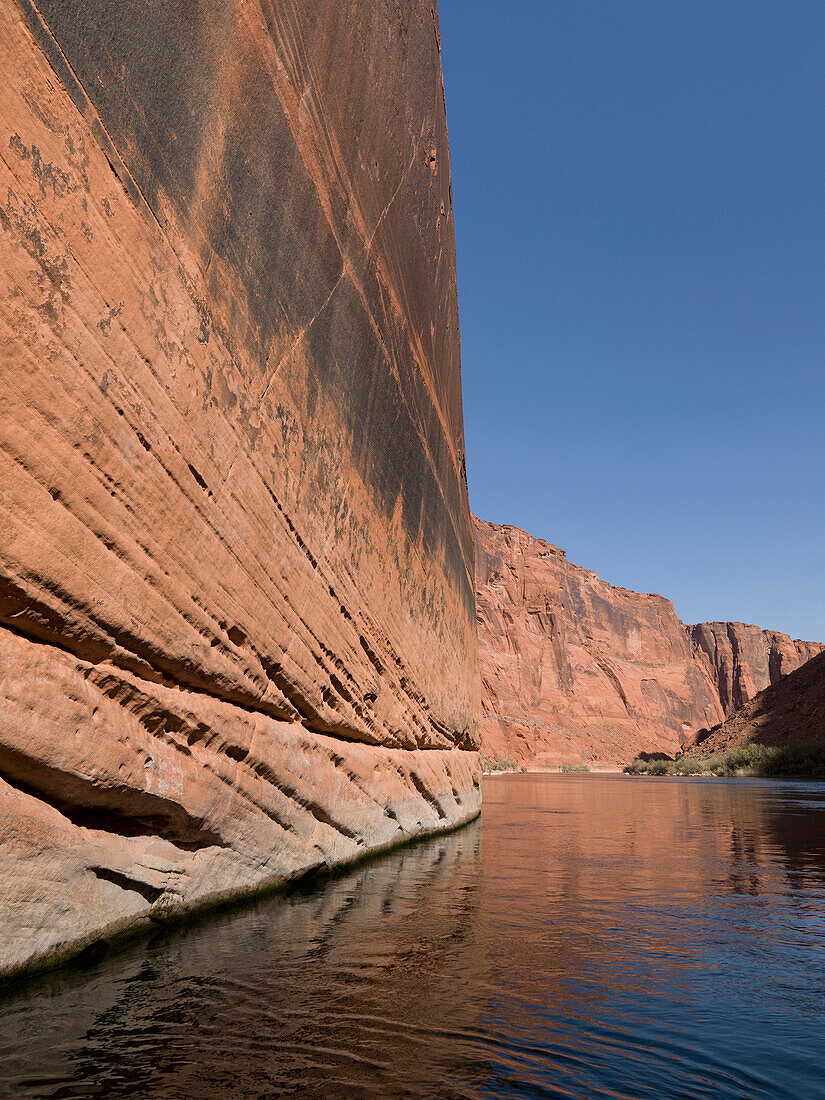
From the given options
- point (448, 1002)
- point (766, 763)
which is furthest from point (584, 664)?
point (448, 1002)

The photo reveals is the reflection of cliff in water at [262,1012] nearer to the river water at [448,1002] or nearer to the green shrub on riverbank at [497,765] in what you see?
the river water at [448,1002]

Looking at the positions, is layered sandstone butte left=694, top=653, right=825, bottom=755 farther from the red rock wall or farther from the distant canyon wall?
the red rock wall

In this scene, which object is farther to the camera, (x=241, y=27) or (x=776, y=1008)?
(x=241, y=27)

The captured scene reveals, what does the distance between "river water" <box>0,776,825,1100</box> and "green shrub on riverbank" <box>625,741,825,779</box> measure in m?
42.0

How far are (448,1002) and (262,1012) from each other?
36.5 inches

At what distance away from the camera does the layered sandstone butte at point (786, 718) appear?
4781cm

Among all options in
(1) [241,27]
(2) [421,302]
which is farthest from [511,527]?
(1) [241,27]

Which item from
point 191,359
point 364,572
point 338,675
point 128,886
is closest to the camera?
point 128,886

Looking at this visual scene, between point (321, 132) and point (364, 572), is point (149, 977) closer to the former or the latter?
point (364, 572)

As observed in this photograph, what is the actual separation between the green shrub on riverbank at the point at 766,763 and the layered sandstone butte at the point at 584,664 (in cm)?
1894

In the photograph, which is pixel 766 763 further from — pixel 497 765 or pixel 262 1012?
pixel 262 1012

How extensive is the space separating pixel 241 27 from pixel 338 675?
18.6 ft

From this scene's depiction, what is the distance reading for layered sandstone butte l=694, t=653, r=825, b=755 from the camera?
1882 inches

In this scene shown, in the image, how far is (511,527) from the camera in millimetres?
91500
